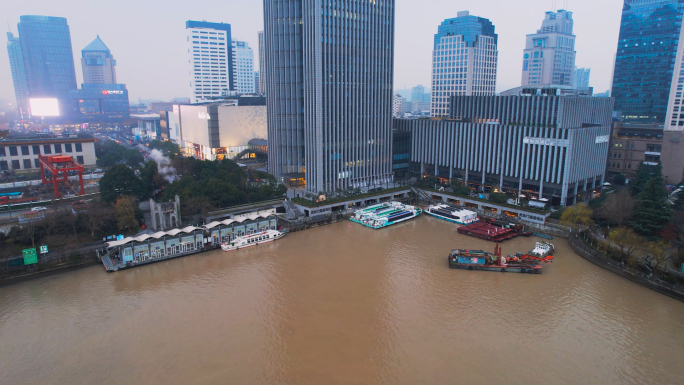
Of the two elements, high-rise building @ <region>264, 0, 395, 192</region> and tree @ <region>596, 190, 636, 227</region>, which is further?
high-rise building @ <region>264, 0, 395, 192</region>

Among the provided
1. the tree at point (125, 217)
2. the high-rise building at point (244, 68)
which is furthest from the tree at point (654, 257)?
the high-rise building at point (244, 68)

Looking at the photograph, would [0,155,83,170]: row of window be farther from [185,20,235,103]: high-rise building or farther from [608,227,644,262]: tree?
[608,227,644,262]: tree

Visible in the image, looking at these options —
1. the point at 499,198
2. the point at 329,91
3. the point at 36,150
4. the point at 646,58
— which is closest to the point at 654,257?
the point at 499,198

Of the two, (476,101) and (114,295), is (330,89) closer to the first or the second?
(476,101)

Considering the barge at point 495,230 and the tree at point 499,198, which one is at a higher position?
the tree at point 499,198

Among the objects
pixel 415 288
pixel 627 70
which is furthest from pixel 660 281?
pixel 627 70

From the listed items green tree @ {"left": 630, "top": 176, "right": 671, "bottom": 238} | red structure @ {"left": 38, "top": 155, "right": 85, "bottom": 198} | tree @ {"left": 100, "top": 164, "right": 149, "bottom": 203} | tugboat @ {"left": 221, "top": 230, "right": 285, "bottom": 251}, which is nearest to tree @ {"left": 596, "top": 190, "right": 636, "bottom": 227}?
green tree @ {"left": 630, "top": 176, "right": 671, "bottom": 238}

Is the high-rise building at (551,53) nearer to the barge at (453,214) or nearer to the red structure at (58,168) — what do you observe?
the barge at (453,214)

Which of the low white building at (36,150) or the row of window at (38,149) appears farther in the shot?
the low white building at (36,150)
